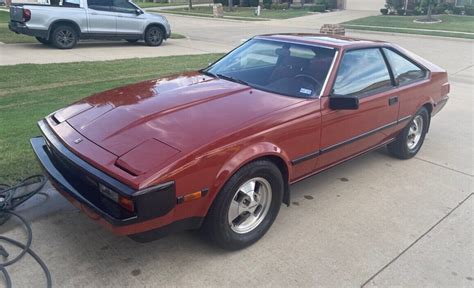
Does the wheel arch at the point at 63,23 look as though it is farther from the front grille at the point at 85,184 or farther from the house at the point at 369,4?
the house at the point at 369,4

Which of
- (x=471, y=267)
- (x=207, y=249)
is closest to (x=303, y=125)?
(x=207, y=249)

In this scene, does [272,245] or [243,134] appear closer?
[243,134]

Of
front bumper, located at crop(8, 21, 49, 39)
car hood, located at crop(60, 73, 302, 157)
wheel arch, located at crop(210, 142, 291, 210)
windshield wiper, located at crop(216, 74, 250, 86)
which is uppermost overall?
front bumper, located at crop(8, 21, 49, 39)

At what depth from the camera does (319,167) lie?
3.62 meters

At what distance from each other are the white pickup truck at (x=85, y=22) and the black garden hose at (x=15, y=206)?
28.2ft

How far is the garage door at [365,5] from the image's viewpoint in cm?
3183

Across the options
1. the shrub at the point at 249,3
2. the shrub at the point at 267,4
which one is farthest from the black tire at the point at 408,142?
the shrub at the point at 249,3

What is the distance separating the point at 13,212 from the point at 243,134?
1949 millimetres

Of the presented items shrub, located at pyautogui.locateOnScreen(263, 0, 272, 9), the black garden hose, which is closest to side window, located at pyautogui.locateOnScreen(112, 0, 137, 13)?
the black garden hose

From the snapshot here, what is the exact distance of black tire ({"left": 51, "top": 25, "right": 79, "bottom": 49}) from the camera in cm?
1116

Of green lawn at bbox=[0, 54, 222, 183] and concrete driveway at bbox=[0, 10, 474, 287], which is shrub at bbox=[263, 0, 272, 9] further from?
concrete driveway at bbox=[0, 10, 474, 287]

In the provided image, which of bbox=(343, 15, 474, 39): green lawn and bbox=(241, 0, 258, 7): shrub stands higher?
bbox=(241, 0, 258, 7): shrub

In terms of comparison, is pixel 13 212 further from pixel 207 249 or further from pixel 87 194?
pixel 207 249

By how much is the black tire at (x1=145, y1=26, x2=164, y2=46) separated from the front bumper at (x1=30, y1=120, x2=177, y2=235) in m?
10.7
